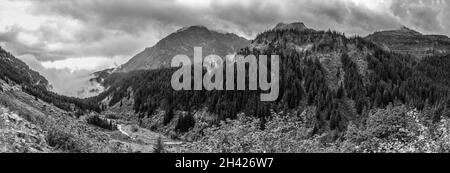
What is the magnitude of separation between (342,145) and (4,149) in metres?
14.2

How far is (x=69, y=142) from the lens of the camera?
21.0 metres

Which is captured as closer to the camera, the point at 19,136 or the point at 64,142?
the point at 19,136

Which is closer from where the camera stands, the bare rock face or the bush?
the bare rock face

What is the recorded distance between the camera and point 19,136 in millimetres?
20094

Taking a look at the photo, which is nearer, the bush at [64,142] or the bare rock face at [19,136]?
the bare rock face at [19,136]

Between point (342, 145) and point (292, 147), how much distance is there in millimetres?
2880

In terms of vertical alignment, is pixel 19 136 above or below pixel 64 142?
above

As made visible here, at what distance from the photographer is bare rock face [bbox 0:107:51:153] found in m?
18.5

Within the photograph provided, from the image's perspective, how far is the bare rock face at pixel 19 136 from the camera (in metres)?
18.5
